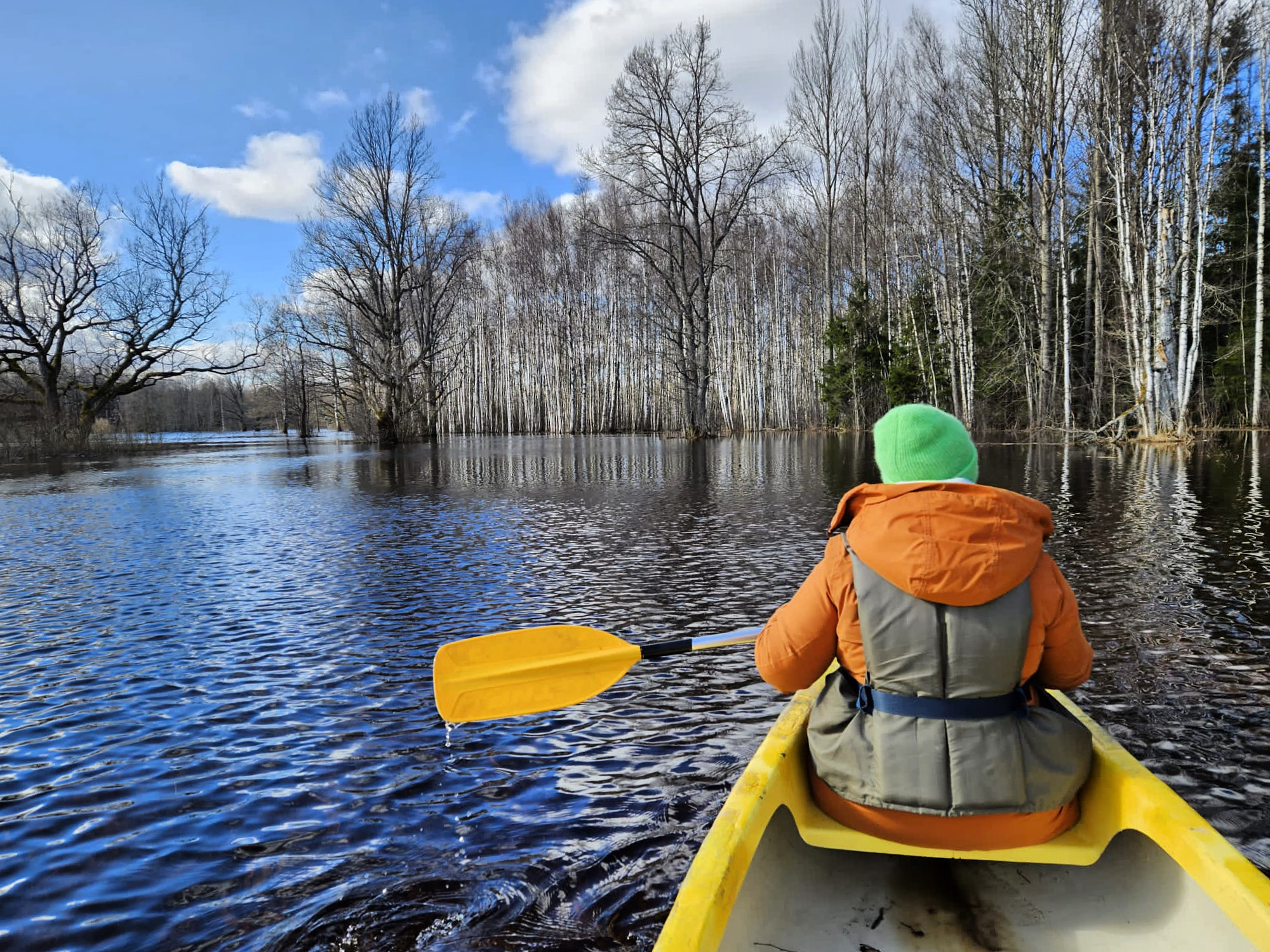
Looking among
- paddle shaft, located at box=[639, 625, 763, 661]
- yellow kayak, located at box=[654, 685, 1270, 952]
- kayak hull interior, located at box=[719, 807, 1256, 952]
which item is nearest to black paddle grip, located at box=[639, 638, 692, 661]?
paddle shaft, located at box=[639, 625, 763, 661]

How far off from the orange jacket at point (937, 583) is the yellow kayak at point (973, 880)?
0.41 feet

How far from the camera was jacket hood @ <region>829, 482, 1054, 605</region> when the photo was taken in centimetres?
191

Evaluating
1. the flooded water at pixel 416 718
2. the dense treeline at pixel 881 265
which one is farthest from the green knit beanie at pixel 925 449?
the dense treeline at pixel 881 265

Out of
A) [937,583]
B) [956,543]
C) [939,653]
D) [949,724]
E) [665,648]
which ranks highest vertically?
[956,543]

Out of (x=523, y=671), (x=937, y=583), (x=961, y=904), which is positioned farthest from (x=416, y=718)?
(x=937, y=583)

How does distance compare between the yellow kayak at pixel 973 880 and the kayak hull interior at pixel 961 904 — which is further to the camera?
the kayak hull interior at pixel 961 904

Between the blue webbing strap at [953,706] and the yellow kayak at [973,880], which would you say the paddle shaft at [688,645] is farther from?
the blue webbing strap at [953,706]

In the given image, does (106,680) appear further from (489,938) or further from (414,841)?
(489,938)

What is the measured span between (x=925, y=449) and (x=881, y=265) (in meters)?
34.4

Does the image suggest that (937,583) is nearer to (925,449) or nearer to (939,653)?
(939,653)

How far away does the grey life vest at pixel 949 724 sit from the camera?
1981mm

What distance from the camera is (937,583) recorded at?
75.3 inches

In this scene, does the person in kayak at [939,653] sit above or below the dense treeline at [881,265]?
below

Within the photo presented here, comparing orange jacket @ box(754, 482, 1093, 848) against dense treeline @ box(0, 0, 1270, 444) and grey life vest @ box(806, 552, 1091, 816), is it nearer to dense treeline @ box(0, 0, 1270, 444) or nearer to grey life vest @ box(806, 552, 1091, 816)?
grey life vest @ box(806, 552, 1091, 816)
